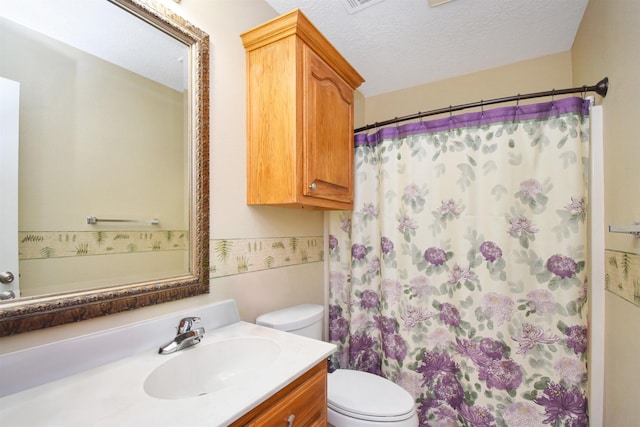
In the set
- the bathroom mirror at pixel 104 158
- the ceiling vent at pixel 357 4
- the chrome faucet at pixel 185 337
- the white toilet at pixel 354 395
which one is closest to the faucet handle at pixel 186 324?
the chrome faucet at pixel 185 337

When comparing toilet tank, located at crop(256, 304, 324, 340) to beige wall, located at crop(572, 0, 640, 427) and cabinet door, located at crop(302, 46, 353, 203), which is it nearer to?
cabinet door, located at crop(302, 46, 353, 203)

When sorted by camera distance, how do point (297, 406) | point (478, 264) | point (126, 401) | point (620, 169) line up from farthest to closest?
point (478, 264), point (620, 169), point (297, 406), point (126, 401)

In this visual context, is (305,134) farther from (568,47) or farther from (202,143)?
(568,47)

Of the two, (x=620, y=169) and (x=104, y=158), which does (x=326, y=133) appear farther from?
(x=620, y=169)

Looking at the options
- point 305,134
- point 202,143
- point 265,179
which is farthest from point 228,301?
point 305,134

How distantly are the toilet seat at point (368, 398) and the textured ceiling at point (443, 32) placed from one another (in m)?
1.93

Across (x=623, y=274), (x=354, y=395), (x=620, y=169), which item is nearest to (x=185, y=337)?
(x=354, y=395)

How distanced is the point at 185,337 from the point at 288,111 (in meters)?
0.97

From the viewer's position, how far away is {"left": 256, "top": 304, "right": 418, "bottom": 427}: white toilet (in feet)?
3.95

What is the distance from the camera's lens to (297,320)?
138 cm

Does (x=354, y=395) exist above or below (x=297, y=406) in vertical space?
below

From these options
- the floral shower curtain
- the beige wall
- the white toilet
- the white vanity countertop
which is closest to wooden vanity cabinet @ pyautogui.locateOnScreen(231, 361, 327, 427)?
the white vanity countertop

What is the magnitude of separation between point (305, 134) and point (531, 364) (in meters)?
1.52

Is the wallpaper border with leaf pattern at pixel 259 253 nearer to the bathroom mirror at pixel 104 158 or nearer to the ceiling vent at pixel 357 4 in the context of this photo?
the bathroom mirror at pixel 104 158
